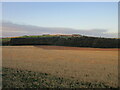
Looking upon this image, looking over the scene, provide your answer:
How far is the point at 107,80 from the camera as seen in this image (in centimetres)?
628

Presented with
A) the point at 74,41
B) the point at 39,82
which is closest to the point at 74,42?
the point at 74,41

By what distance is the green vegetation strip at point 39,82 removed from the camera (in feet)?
18.4

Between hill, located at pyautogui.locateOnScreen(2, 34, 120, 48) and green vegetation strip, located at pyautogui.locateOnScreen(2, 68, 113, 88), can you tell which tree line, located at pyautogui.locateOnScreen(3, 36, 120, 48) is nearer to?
hill, located at pyautogui.locateOnScreen(2, 34, 120, 48)

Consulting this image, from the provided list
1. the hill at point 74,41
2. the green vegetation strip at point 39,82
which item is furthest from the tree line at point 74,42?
the green vegetation strip at point 39,82

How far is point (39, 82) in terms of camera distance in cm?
601

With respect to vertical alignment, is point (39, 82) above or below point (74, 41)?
below

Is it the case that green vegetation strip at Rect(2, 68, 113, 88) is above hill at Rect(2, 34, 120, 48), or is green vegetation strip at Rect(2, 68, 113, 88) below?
below

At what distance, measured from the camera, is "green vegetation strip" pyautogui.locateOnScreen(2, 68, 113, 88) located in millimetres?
5613

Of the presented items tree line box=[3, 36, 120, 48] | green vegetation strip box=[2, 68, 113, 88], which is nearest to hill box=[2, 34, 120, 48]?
tree line box=[3, 36, 120, 48]

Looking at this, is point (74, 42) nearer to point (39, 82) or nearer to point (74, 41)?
point (74, 41)

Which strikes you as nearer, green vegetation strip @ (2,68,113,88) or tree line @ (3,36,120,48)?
green vegetation strip @ (2,68,113,88)

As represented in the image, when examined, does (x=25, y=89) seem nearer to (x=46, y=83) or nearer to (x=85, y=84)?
(x=46, y=83)

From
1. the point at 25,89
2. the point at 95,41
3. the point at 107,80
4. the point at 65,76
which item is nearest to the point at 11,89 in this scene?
the point at 25,89

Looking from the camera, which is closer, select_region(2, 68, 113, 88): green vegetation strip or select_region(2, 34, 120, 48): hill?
select_region(2, 68, 113, 88): green vegetation strip
